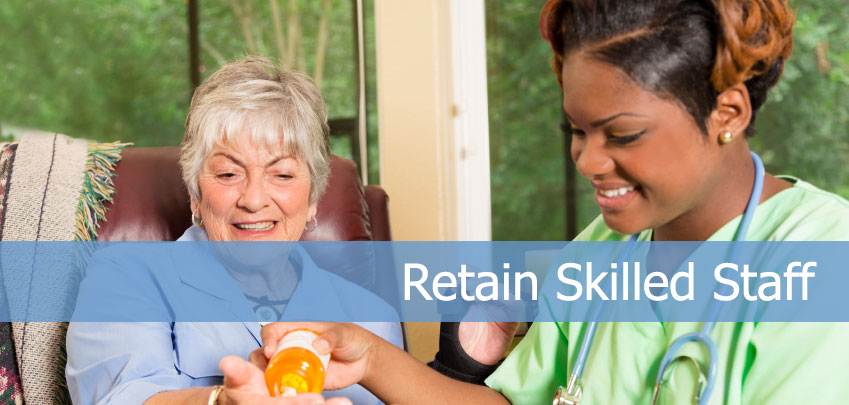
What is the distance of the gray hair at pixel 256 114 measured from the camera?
1.35 m

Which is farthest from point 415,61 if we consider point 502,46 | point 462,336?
point 462,336

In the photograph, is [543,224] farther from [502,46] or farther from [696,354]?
[696,354]

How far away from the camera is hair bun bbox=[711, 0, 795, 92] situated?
0.88 meters

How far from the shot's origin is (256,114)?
1.36 m

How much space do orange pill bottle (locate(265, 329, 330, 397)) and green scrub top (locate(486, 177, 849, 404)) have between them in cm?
40

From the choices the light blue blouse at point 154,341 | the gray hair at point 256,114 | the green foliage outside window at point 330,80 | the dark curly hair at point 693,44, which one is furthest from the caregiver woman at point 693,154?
the green foliage outside window at point 330,80

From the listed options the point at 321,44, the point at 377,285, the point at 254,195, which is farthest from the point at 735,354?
the point at 321,44

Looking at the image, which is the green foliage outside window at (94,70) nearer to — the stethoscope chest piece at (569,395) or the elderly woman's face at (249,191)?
the elderly woman's face at (249,191)

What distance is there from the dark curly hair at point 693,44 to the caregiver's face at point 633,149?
2cm

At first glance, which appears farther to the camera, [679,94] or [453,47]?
[453,47]

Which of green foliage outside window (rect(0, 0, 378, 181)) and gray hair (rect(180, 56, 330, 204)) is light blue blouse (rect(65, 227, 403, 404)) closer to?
gray hair (rect(180, 56, 330, 204))

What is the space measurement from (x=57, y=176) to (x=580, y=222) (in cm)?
229

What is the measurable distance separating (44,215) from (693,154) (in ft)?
4.25

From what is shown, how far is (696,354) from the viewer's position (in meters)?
0.95
